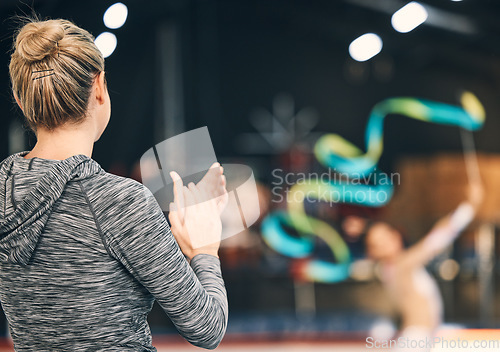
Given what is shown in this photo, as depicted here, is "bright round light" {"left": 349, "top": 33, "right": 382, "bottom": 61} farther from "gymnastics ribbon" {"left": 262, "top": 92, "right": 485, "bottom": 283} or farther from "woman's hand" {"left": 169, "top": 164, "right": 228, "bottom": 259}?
"woman's hand" {"left": 169, "top": 164, "right": 228, "bottom": 259}

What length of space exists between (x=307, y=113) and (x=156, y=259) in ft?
28.8

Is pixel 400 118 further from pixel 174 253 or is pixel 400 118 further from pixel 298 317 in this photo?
pixel 174 253

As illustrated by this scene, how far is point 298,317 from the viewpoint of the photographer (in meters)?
6.19

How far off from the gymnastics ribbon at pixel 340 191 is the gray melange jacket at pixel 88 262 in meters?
6.11

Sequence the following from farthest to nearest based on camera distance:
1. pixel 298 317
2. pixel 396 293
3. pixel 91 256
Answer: pixel 298 317 < pixel 396 293 < pixel 91 256

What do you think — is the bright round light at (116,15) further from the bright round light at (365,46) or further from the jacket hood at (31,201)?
the bright round light at (365,46)

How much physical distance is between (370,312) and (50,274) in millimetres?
5887

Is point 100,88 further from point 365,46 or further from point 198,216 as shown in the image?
point 365,46

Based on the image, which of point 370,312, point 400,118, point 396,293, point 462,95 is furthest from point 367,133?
point 396,293

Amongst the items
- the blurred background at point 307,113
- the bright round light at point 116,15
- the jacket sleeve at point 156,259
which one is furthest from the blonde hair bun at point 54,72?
the blurred background at point 307,113

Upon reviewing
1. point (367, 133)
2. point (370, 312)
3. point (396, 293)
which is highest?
point (367, 133)

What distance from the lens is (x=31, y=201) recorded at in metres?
0.77

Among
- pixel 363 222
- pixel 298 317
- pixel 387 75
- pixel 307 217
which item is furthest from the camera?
pixel 387 75

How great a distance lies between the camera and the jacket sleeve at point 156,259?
0.76 m
